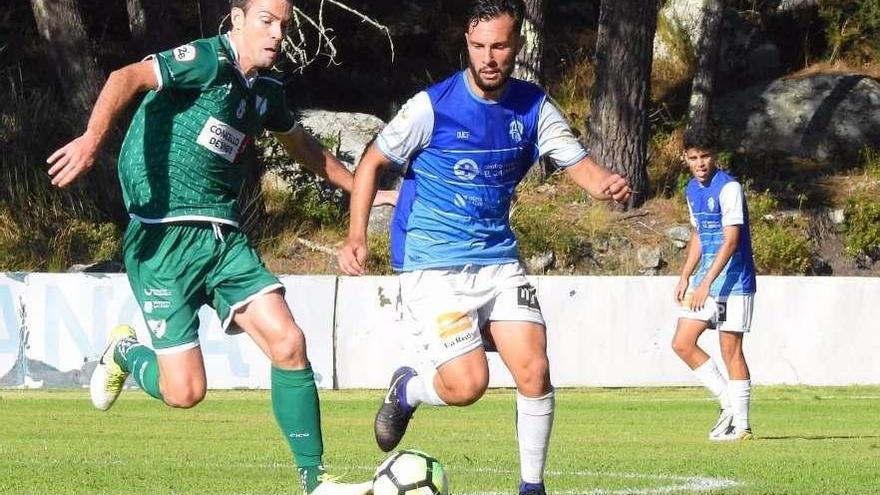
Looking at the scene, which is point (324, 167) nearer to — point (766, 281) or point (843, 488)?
point (843, 488)

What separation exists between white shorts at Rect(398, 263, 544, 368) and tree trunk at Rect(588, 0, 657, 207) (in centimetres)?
1805

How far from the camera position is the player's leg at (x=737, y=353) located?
35.8 feet

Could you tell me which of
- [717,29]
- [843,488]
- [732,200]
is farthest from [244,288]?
[717,29]

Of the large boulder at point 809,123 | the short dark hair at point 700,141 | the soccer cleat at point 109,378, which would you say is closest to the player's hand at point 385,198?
the soccer cleat at point 109,378

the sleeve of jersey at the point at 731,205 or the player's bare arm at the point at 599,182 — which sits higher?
the player's bare arm at the point at 599,182

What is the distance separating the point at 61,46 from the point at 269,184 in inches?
156

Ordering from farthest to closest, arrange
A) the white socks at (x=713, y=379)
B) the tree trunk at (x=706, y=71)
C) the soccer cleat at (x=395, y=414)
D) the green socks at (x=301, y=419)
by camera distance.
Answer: the tree trunk at (x=706, y=71) → the white socks at (x=713, y=379) → the soccer cleat at (x=395, y=414) → the green socks at (x=301, y=419)

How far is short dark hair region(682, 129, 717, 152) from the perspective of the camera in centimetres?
1116

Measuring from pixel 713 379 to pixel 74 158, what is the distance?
20.4ft

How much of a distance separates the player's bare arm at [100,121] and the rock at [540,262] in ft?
55.8

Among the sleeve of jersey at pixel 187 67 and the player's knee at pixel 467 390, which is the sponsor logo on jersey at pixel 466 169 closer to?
the player's knee at pixel 467 390

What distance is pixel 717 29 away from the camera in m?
26.1

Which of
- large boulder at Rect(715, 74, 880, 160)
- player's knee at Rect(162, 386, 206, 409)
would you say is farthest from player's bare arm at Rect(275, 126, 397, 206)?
large boulder at Rect(715, 74, 880, 160)

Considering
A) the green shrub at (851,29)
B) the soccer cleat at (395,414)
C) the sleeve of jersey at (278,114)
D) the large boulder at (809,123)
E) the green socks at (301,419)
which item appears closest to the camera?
the green socks at (301,419)
